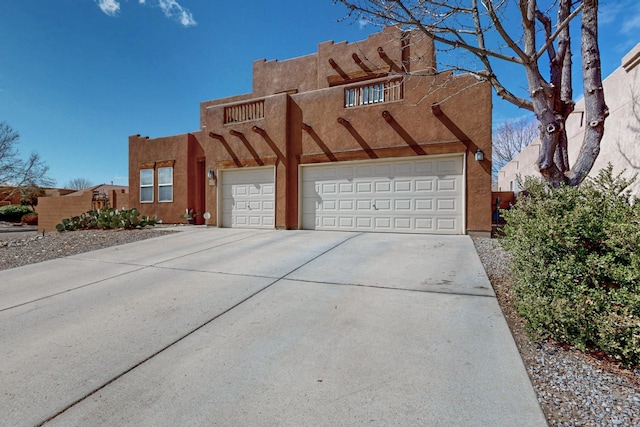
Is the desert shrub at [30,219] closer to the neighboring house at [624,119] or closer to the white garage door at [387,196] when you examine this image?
Answer: the white garage door at [387,196]

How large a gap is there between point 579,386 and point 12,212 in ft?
133

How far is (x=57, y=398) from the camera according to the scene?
6.38 feet

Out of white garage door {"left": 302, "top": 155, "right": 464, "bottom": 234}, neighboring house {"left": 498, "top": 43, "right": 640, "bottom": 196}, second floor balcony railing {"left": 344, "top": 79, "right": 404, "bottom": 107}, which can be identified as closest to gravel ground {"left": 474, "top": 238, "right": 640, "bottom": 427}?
neighboring house {"left": 498, "top": 43, "right": 640, "bottom": 196}

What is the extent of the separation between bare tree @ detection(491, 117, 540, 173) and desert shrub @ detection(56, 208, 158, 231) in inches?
1175

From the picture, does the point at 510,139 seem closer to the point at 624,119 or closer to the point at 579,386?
the point at 624,119

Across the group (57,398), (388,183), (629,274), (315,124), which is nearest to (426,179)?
(388,183)

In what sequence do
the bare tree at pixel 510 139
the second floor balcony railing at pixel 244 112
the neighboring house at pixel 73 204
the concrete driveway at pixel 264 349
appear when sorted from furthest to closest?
1. the bare tree at pixel 510 139
2. the neighboring house at pixel 73 204
3. the second floor balcony railing at pixel 244 112
4. the concrete driveway at pixel 264 349

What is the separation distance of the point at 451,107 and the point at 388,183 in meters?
2.55

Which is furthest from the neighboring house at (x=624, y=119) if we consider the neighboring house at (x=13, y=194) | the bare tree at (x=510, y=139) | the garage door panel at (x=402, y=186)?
the neighboring house at (x=13, y=194)

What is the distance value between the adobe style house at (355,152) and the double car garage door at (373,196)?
28 mm

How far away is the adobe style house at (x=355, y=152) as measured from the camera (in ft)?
24.8

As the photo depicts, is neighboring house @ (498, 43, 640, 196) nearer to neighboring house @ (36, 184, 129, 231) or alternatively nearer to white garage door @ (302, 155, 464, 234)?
white garage door @ (302, 155, 464, 234)

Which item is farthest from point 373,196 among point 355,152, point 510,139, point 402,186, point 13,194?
point 13,194

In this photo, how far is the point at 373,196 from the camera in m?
8.52
